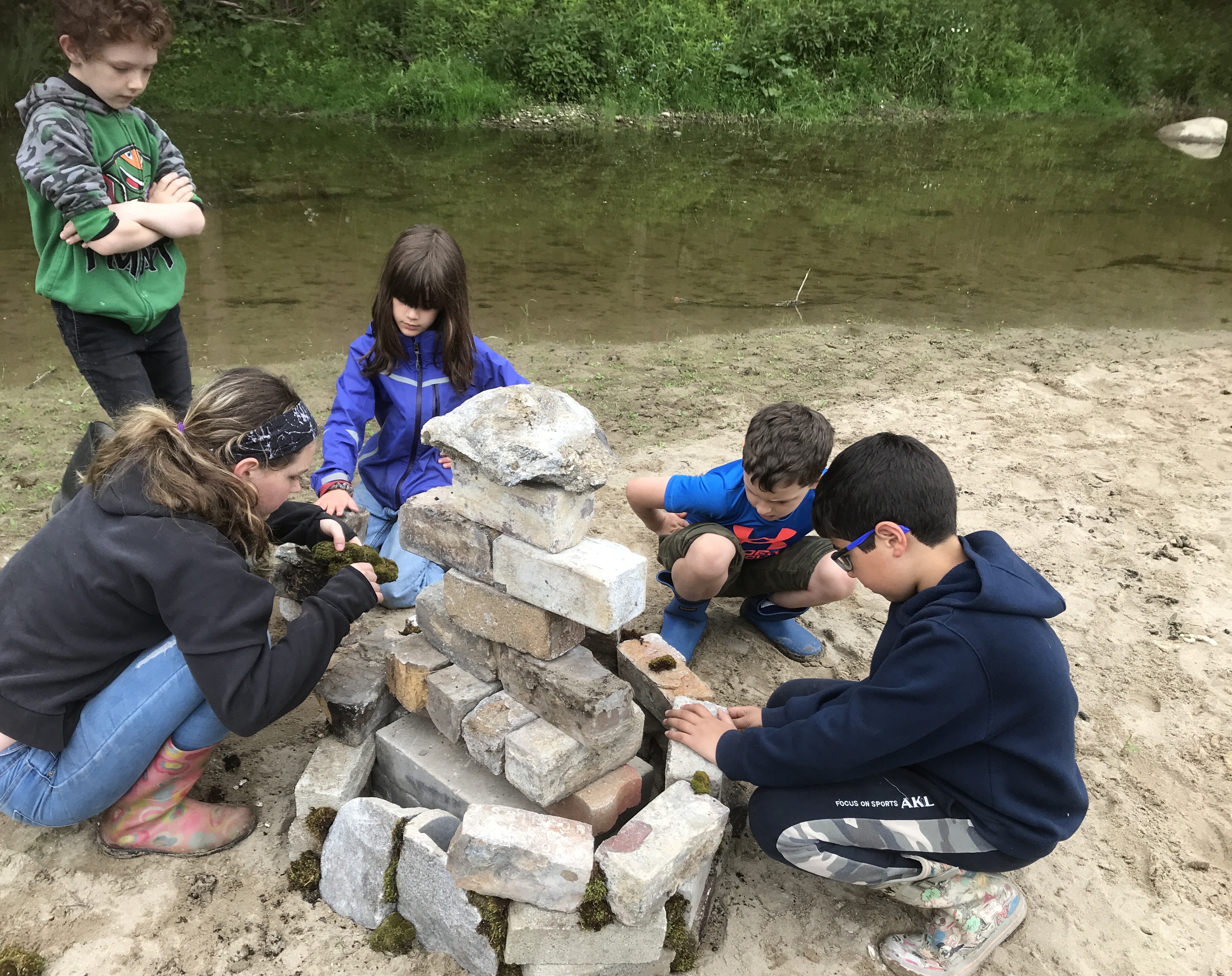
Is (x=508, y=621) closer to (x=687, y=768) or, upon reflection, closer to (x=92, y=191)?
(x=687, y=768)

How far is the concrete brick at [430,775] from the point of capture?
2.56 m

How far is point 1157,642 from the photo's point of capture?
12.0 ft

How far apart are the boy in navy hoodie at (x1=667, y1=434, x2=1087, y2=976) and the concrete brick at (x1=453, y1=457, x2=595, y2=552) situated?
2.35ft

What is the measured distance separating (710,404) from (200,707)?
386 cm

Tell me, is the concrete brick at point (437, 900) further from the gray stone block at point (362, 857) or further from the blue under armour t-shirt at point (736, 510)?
the blue under armour t-shirt at point (736, 510)

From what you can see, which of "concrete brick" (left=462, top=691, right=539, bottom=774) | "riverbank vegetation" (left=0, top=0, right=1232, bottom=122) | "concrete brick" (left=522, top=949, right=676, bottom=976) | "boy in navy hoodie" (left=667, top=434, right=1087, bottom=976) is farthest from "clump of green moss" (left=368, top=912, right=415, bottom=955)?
"riverbank vegetation" (left=0, top=0, right=1232, bottom=122)

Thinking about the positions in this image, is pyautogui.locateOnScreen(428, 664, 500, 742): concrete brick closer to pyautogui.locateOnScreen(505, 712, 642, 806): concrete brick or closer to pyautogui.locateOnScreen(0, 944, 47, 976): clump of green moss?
pyautogui.locateOnScreen(505, 712, 642, 806): concrete brick

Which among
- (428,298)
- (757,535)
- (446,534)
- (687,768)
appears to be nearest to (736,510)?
(757,535)

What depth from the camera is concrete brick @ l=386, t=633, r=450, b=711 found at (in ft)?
8.82

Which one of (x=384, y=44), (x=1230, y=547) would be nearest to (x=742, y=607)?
(x=1230, y=547)

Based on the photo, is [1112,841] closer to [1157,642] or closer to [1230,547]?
[1157,642]

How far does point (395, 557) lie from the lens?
148 inches

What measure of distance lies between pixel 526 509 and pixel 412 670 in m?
0.77

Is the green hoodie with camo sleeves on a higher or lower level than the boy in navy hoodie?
higher
